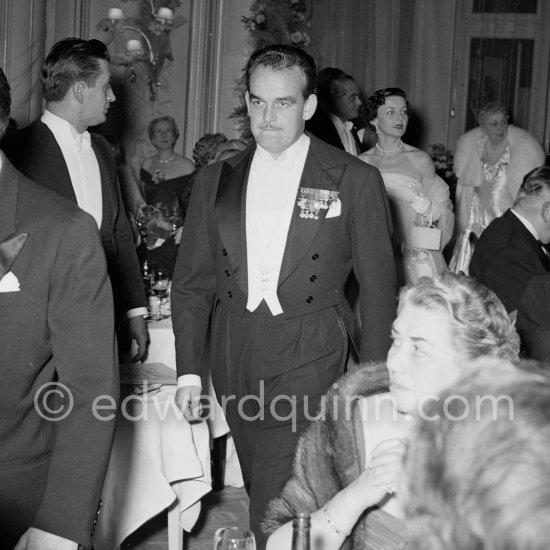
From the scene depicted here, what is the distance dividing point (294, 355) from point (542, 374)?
2.01 m

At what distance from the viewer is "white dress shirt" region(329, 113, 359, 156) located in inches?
242

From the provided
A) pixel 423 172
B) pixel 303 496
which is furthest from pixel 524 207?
pixel 303 496

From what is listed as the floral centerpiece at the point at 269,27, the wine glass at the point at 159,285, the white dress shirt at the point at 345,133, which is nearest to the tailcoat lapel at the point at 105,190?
the wine glass at the point at 159,285

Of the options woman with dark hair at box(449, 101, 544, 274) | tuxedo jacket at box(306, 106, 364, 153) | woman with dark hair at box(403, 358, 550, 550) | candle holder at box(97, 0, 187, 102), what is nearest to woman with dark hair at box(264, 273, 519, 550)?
woman with dark hair at box(403, 358, 550, 550)

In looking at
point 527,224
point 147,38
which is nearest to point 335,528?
point 527,224

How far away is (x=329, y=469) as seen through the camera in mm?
2027

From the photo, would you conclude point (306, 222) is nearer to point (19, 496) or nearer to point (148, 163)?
point (19, 496)

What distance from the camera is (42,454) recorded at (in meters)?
1.91

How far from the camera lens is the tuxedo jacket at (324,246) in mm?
2852

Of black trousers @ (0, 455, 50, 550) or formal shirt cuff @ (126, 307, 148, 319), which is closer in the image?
black trousers @ (0, 455, 50, 550)

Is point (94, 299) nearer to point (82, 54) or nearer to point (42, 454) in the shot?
point (42, 454)

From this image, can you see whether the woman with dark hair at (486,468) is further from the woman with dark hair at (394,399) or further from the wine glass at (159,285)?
the wine glass at (159,285)

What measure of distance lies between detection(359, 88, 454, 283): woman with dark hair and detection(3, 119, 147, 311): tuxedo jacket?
6.13 feet

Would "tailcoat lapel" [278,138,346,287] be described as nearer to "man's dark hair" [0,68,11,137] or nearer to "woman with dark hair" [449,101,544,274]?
"man's dark hair" [0,68,11,137]
